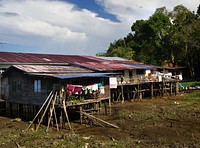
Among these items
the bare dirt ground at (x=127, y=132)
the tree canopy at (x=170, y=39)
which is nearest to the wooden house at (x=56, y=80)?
the bare dirt ground at (x=127, y=132)

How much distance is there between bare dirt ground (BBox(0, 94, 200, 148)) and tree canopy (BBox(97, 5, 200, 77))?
23694mm

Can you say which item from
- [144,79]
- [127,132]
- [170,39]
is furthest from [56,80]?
[170,39]

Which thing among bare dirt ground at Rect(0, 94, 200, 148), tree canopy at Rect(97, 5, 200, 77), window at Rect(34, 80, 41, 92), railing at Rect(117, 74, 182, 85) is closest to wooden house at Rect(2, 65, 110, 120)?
window at Rect(34, 80, 41, 92)

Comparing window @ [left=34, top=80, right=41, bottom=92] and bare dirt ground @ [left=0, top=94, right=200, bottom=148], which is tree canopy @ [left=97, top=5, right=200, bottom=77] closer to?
bare dirt ground @ [left=0, top=94, right=200, bottom=148]

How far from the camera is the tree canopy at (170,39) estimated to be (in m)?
47.5

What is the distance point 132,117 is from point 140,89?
11.2 m

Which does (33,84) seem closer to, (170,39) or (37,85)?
(37,85)

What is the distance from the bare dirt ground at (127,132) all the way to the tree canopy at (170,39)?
933 inches

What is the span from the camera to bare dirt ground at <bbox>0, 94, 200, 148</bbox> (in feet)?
49.5

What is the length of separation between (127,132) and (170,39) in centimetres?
3508

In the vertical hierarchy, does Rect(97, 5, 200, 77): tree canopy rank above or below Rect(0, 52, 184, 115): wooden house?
above

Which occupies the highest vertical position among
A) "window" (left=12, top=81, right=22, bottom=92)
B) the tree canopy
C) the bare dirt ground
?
the tree canopy

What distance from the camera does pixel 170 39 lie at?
165ft

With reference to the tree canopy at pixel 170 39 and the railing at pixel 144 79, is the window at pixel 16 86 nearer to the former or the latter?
the railing at pixel 144 79
